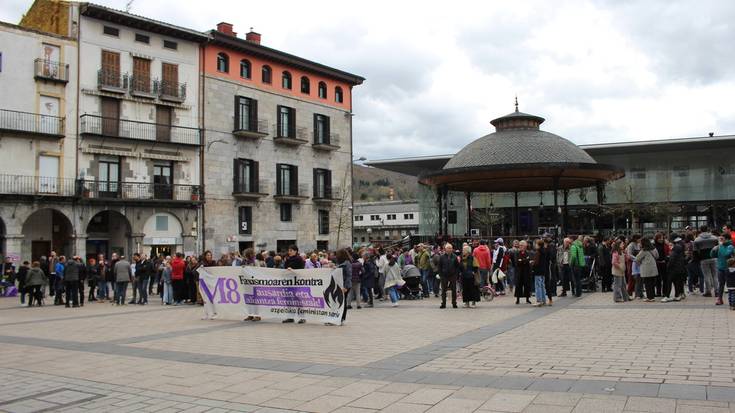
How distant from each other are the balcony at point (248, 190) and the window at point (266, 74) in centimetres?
751

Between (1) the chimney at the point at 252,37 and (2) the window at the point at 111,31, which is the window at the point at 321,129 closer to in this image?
(1) the chimney at the point at 252,37

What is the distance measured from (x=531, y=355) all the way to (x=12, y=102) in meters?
32.8

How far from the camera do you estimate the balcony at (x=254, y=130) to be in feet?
140

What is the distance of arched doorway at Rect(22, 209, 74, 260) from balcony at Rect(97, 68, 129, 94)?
759 centimetres

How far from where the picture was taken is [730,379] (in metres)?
7.11

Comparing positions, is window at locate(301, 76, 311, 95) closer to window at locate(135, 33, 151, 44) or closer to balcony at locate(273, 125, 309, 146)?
Result: balcony at locate(273, 125, 309, 146)

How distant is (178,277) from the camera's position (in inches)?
832

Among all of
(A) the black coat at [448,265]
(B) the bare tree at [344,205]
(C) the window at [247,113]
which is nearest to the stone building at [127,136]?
(C) the window at [247,113]

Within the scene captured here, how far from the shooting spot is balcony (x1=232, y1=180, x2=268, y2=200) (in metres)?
42.6

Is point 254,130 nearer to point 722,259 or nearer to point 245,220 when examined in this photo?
point 245,220

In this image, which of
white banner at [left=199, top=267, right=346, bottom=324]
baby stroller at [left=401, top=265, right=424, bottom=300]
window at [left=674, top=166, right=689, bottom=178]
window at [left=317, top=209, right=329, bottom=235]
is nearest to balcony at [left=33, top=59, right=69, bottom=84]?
window at [left=317, top=209, right=329, bottom=235]

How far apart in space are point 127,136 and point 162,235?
6.38m

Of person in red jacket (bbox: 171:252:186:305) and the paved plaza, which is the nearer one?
the paved plaza

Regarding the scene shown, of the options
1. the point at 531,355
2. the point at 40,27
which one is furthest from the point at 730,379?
the point at 40,27
